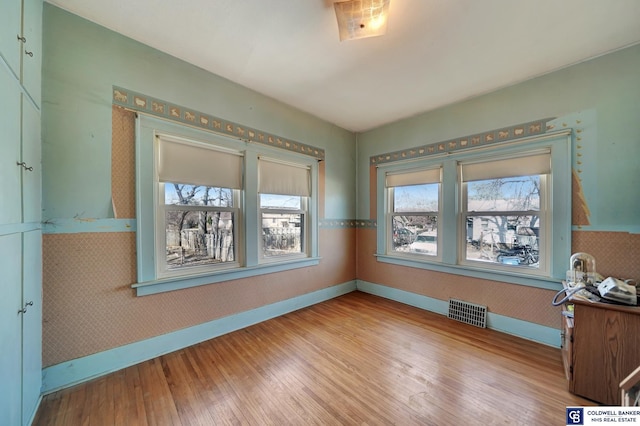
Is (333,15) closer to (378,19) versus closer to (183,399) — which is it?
(378,19)

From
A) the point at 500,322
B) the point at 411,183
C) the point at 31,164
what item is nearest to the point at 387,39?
the point at 411,183

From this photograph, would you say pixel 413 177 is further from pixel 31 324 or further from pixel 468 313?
pixel 31 324

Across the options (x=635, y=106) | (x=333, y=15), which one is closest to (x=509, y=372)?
(x=635, y=106)

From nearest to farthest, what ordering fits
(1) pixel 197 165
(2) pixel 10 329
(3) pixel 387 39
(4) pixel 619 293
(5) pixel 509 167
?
(2) pixel 10 329 < (4) pixel 619 293 < (3) pixel 387 39 < (1) pixel 197 165 < (5) pixel 509 167

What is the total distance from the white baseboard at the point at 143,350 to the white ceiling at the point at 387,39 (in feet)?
8.92

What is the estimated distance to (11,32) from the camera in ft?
4.17

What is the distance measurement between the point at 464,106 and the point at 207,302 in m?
3.90

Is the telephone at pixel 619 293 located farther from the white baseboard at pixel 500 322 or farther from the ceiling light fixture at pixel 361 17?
the ceiling light fixture at pixel 361 17

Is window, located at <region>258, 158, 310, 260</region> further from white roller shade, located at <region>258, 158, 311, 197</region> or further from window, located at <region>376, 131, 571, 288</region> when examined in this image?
window, located at <region>376, 131, 571, 288</region>

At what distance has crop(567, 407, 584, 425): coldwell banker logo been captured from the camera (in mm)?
1395

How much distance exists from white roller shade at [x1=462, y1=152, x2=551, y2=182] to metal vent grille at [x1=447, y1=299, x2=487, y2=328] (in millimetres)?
1590

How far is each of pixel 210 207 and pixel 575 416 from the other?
129 inches

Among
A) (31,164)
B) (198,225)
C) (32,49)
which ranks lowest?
(198,225)

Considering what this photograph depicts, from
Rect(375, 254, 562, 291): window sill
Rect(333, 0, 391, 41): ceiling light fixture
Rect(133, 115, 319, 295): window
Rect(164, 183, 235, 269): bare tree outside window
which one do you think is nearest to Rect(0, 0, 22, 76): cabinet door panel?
Rect(133, 115, 319, 295): window
